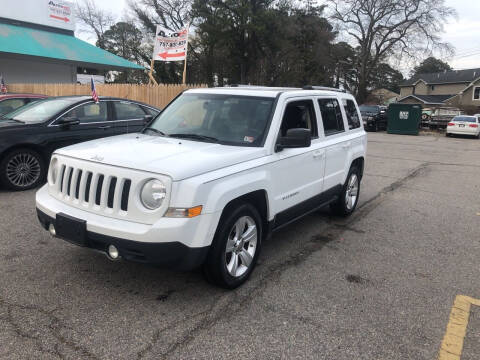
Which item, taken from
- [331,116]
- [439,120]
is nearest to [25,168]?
[331,116]

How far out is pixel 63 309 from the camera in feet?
10.5

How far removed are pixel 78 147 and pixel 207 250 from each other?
5.59 feet

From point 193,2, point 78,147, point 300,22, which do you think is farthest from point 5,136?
point 300,22

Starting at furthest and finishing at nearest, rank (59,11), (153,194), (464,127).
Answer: (464,127) → (59,11) → (153,194)

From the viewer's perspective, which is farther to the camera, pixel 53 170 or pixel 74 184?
pixel 53 170

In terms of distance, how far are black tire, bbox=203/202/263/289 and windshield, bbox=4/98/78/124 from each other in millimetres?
5122

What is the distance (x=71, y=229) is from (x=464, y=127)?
2516cm

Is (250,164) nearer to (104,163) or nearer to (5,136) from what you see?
(104,163)

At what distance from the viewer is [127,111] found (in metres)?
8.20

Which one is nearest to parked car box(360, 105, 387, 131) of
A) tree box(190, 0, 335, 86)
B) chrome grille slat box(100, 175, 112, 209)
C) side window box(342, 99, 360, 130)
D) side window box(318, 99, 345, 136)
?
tree box(190, 0, 335, 86)

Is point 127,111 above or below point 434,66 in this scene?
below

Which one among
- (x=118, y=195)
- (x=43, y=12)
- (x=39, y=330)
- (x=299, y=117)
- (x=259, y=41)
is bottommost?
(x=39, y=330)

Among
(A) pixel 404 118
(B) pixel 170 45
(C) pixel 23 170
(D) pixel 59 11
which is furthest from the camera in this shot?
(A) pixel 404 118

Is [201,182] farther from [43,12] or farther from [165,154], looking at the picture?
[43,12]
